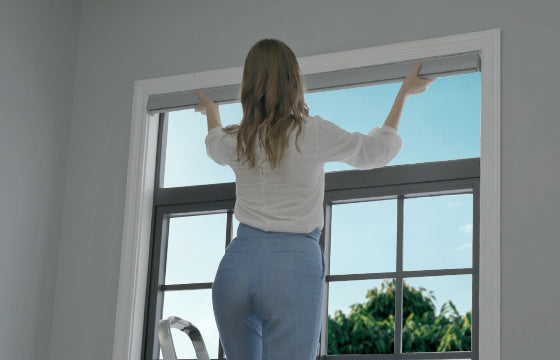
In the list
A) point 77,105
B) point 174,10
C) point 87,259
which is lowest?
point 87,259

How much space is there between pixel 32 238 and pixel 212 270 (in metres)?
1.15

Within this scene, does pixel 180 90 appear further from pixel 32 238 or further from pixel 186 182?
pixel 186 182

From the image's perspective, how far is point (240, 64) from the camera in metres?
3.41

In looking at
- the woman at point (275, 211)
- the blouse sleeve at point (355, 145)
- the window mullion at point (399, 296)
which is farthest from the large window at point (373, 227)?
the woman at point (275, 211)

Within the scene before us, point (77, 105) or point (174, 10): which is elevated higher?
point (174, 10)

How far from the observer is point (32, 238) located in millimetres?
3477

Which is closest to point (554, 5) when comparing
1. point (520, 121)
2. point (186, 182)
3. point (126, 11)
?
point (520, 121)

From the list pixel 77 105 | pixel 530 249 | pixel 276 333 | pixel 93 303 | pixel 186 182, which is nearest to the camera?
pixel 276 333

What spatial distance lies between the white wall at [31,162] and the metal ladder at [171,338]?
1.41m

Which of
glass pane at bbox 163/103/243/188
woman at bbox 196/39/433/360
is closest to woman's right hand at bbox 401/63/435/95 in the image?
woman at bbox 196/39/433/360

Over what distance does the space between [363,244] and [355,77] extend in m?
6.61

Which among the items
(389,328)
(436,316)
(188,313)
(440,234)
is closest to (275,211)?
(188,313)

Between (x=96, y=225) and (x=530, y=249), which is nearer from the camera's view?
(x=530, y=249)

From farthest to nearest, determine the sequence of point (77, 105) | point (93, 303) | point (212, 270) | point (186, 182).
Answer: point (186, 182) → point (212, 270) → point (77, 105) → point (93, 303)
